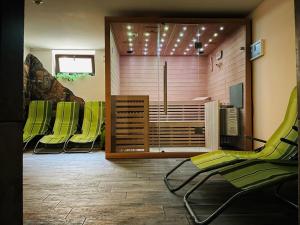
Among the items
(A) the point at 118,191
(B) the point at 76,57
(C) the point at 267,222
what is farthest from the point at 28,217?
(B) the point at 76,57

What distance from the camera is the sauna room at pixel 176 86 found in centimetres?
468

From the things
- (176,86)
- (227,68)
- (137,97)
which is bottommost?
(137,97)

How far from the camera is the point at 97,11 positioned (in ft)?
15.3

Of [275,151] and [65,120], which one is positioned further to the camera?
[65,120]

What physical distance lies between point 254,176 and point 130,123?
126 inches

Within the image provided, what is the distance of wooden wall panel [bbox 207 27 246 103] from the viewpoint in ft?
15.6

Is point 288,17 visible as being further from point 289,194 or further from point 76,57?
point 76,57

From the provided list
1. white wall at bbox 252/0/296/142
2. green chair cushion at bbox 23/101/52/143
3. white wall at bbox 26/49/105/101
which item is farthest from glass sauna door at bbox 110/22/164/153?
green chair cushion at bbox 23/101/52/143

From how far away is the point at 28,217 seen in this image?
1.86 meters

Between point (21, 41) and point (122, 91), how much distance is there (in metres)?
4.76

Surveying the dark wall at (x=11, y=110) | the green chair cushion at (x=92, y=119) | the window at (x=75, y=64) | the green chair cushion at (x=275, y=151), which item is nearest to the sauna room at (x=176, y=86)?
the green chair cushion at (x=92, y=119)

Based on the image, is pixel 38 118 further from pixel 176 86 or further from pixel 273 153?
pixel 273 153

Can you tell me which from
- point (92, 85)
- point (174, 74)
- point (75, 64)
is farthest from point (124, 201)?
point (75, 64)

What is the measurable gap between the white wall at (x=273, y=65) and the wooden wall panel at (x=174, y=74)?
190 cm
